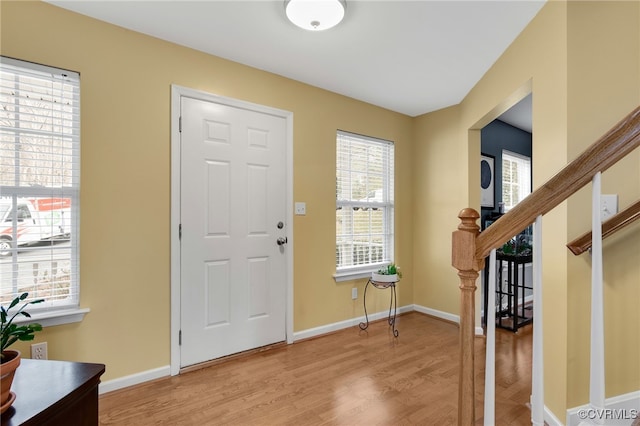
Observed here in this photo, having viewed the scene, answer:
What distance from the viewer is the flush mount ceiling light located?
6.00 feet

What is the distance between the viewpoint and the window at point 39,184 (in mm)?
1812

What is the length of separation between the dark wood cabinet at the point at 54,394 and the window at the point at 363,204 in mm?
2274

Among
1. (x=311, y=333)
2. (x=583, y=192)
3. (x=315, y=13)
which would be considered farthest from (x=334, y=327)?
(x=315, y=13)

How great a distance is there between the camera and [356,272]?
11.1ft

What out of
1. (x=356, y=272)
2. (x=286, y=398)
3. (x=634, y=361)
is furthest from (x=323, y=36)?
(x=634, y=361)

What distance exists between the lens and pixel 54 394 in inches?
44.0

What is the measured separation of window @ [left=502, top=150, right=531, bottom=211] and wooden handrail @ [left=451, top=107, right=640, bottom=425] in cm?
384

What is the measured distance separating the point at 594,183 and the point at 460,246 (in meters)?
0.38

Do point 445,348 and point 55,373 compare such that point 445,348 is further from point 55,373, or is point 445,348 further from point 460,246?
point 55,373

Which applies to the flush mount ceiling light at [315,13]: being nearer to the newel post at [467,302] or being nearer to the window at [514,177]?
the newel post at [467,302]

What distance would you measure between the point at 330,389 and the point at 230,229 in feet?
4.57

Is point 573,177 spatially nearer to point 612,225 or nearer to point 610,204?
point 612,225

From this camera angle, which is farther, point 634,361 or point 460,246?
point 634,361

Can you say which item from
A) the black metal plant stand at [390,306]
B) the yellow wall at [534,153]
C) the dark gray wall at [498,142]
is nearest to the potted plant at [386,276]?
the black metal plant stand at [390,306]
